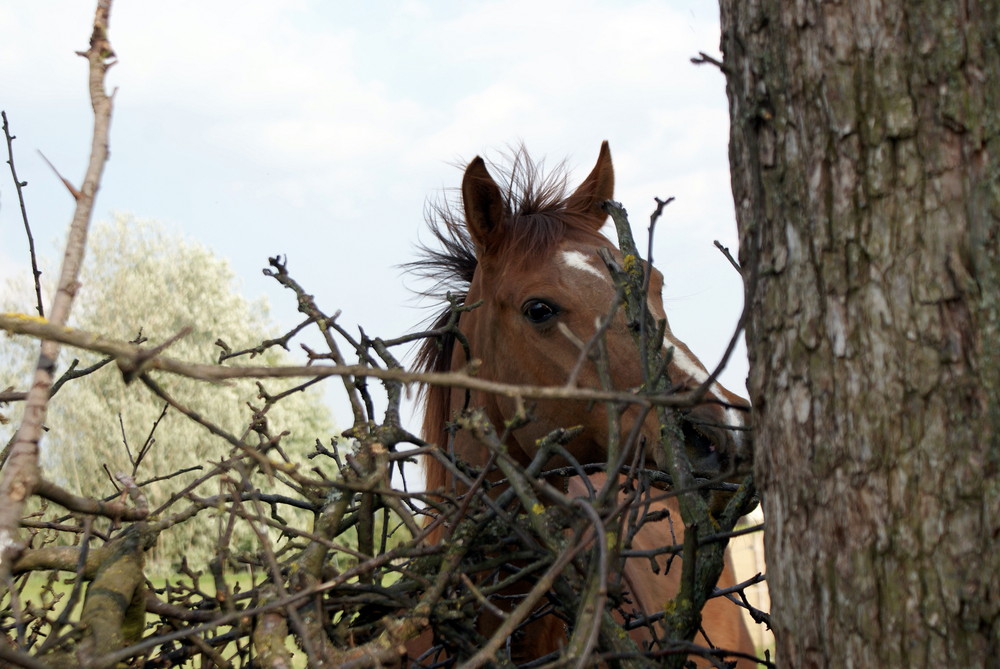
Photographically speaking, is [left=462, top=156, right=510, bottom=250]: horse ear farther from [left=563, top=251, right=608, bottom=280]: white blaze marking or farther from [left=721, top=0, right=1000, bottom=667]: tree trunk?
[left=721, top=0, right=1000, bottom=667]: tree trunk

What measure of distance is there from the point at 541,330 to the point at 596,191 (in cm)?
103

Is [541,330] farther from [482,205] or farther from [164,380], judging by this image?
[164,380]

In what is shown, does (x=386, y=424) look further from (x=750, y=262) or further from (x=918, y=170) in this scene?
(x=918, y=170)

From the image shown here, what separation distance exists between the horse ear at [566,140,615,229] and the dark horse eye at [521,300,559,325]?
79 cm

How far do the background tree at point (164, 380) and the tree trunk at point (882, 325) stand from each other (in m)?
14.6

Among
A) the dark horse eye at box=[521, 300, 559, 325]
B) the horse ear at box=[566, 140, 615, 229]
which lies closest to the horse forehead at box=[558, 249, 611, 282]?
the dark horse eye at box=[521, 300, 559, 325]

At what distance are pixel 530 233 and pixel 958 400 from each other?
247 cm

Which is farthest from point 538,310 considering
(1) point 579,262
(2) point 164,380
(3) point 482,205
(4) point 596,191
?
(2) point 164,380

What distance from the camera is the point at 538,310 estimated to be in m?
3.23

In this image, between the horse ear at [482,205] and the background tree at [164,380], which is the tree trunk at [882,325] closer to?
the horse ear at [482,205]

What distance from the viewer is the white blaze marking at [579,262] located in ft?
10.6

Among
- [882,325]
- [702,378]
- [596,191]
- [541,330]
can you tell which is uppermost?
[596,191]

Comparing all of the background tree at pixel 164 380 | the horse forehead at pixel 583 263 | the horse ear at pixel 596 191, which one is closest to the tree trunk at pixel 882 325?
the horse forehead at pixel 583 263

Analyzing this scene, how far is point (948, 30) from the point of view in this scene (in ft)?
4.04
